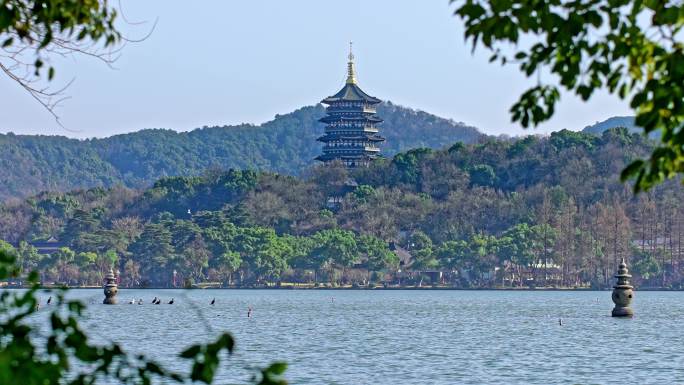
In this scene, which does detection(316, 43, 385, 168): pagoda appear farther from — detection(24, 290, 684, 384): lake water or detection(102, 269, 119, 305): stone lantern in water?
detection(102, 269, 119, 305): stone lantern in water

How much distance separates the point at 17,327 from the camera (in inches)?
381

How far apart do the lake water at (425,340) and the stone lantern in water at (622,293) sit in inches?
30.5

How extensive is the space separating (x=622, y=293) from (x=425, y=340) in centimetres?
1291

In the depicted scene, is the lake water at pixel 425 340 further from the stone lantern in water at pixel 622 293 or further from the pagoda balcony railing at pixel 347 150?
the pagoda balcony railing at pixel 347 150

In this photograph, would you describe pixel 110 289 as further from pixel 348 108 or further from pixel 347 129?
pixel 348 108

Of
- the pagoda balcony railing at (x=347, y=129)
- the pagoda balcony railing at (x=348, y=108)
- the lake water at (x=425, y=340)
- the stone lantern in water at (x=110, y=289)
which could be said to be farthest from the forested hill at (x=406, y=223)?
the stone lantern in water at (x=110, y=289)

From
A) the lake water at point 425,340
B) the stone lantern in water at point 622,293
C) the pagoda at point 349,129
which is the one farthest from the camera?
the pagoda at point 349,129

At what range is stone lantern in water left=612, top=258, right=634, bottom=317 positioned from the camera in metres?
65.7

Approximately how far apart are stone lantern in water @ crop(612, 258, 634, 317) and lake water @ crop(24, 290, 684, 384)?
0.77 m

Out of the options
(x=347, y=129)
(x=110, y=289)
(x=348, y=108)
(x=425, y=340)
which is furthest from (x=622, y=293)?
(x=348, y=108)

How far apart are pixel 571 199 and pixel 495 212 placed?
29.8 feet

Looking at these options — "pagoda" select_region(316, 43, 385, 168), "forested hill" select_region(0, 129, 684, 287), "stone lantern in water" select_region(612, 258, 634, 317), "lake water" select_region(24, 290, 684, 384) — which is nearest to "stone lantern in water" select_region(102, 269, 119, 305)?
"lake water" select_region(24, 290, 684, 384)

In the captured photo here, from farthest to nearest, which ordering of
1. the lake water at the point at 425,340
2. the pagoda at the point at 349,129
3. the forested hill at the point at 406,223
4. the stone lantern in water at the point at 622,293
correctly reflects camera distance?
1. the pagoda at the point at 349,129
2. the forested hill at the point at 406,223
3. the stone lantern in water at the point at 622,293
4. the lake water at the point at 425,340

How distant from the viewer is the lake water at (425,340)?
1671 inches
